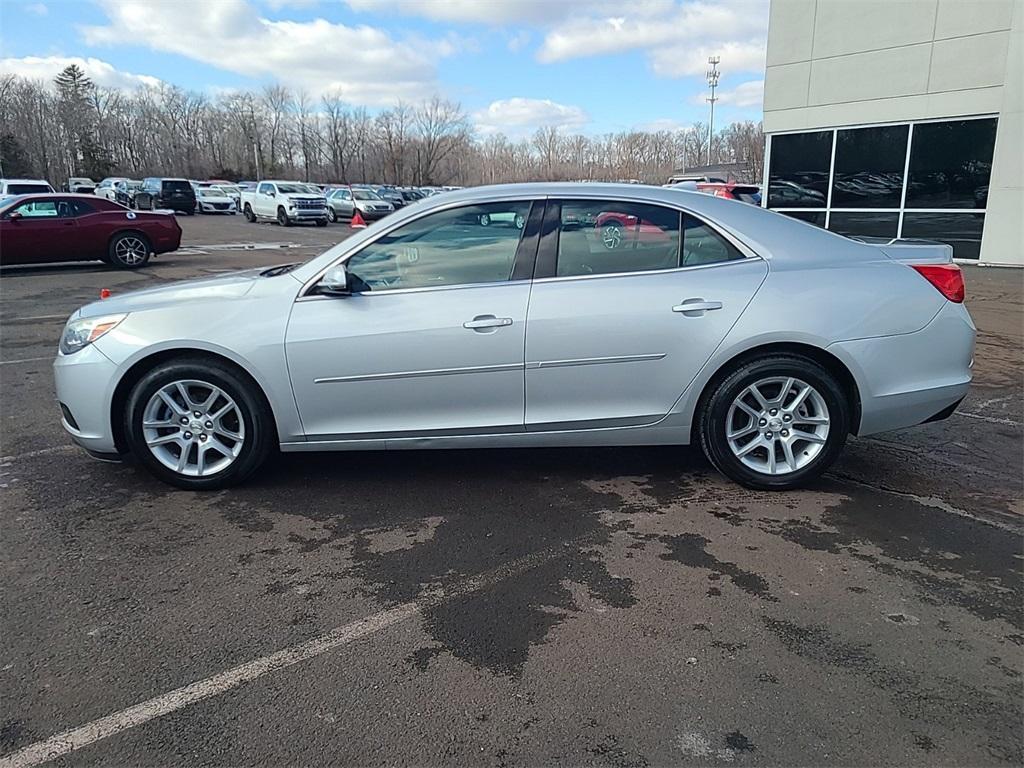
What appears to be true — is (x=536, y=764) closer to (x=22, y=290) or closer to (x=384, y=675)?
(x=384, y=675)

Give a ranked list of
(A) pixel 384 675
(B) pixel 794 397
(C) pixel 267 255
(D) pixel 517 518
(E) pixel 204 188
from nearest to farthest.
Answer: (A) pixel 384 675
(D) pixel 517 518
(B) pixel 794 397
(C) pixel 267 255
(E) pixel 204 188

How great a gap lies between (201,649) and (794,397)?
10.5 feet

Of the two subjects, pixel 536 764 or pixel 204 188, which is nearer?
pixel 536 764

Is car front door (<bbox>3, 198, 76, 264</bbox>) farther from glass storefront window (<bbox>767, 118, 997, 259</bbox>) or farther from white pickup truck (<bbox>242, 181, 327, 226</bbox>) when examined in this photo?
white pickup truck (<bbox>242, 181, 327, 226</bbox>)

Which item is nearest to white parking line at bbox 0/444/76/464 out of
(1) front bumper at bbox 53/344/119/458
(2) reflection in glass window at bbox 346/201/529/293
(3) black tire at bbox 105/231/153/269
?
(1) front bumper at bbox 53/344/119/458

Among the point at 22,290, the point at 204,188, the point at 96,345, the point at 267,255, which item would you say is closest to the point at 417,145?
the point at 204,188

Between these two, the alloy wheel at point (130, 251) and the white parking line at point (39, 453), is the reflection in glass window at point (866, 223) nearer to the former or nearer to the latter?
the alloy wheel at point (130, 251)

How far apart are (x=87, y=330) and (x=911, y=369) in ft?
15.0

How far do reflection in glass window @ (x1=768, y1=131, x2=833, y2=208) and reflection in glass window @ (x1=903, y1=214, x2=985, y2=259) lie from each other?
6.91 ft

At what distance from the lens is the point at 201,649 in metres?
2.80

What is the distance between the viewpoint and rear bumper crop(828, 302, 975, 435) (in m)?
4.05

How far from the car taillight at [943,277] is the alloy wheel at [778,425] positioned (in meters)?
0.89

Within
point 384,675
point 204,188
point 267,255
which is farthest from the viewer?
point 204,188

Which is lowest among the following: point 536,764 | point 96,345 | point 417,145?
point 536,764
